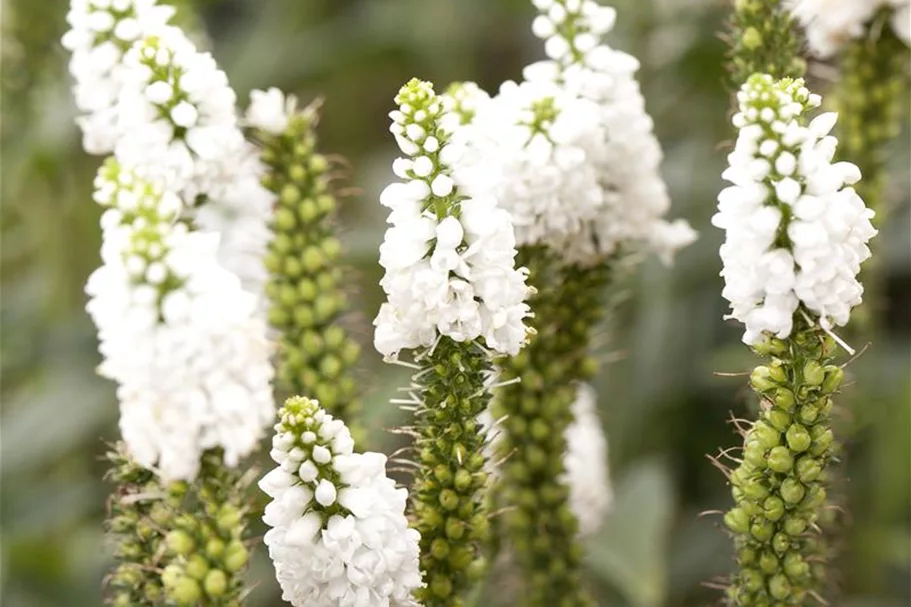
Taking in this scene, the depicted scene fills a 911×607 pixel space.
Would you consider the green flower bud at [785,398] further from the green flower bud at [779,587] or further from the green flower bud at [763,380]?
the green flower bud at [779,587]

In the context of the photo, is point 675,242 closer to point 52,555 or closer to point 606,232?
point 606,232

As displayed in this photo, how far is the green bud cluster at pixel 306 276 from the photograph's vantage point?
46.1 inches

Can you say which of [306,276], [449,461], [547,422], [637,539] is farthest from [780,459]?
[637,539]

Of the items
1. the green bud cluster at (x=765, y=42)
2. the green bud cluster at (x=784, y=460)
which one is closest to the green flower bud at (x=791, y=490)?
the green bud cluster at (x=784, y=460)

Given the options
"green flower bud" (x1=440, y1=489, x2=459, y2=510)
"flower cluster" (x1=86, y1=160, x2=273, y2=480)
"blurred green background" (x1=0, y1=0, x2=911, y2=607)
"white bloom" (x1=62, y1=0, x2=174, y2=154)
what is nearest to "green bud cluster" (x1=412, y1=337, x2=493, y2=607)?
"green flower bud" (x1=440, y1=489, x2=459, y2=510)

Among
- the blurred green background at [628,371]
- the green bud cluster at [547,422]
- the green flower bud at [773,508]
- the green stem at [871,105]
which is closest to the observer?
the green flower bud at [773,508]

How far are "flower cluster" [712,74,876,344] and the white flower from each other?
422mm

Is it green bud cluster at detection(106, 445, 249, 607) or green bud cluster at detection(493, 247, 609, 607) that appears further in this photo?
green bud cluster at detection(493, 247, 609, 607)

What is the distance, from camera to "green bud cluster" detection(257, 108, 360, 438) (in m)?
1.17

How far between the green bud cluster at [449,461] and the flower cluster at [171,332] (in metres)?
0.14

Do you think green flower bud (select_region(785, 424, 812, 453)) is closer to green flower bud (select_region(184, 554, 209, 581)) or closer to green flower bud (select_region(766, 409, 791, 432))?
green flower bud (select_region(766, 409, 791, 432))

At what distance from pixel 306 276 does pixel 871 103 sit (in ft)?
2.02

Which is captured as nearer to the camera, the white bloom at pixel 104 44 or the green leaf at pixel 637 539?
the white bloom at pixel 104 44

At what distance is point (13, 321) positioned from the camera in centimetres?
212
